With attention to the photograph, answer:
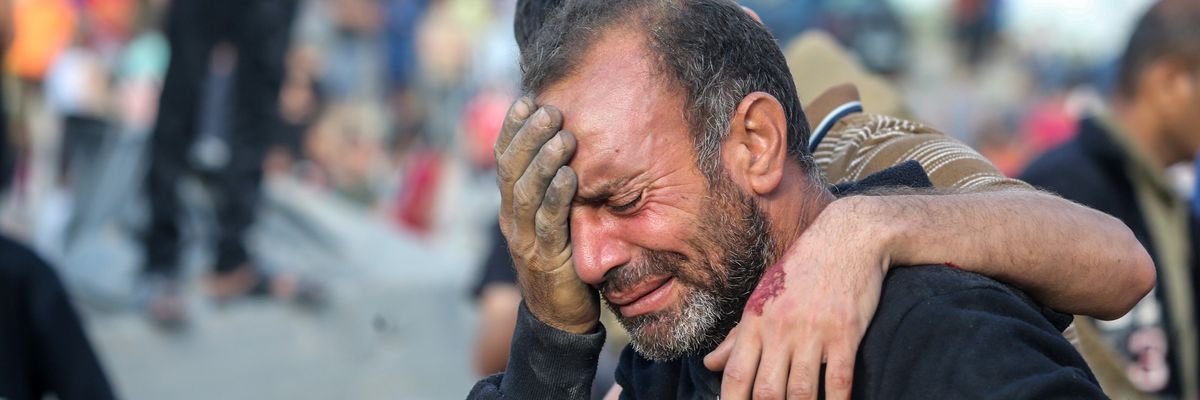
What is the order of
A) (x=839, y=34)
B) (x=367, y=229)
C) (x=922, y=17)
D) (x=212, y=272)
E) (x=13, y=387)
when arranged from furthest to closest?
(x=922, y=17)
(x=839, y=34)
(x=367, y=229)
(x=212, y=272)
(x=13, y=387)

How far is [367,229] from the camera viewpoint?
9.09 m

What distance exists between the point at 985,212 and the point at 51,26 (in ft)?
30.6

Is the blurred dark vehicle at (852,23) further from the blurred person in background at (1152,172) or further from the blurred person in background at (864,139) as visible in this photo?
the blurred person in background at (864,139)

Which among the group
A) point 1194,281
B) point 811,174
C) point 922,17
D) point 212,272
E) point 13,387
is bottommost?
point 922,17

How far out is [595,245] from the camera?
2.09 metres

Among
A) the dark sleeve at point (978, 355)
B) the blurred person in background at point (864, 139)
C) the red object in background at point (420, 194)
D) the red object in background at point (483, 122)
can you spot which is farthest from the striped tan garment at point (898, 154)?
the red object in background at point (483, 122)

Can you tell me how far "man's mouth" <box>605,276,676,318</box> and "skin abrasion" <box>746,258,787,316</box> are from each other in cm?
14

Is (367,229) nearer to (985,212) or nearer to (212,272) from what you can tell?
(212,272)

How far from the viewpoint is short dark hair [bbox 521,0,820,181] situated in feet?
6.77

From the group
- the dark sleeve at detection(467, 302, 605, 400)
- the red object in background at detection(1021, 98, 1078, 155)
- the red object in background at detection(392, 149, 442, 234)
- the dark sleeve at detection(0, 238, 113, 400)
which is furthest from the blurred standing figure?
the red object in background at detection(1021, 98, 1078, 155)

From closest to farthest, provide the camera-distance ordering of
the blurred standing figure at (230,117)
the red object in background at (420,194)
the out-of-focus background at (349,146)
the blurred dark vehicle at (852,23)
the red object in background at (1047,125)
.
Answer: the blurred standing figure at (230,117) < the out-of-focus background at (349,146) < the blurred dark vehicle at (852,23) < the red object in background at (420,194) < the red object in background at (1047,125)

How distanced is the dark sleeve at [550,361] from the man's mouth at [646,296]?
0.10m

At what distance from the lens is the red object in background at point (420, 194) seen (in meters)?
10.7

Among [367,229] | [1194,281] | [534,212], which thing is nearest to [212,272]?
[367,229]
